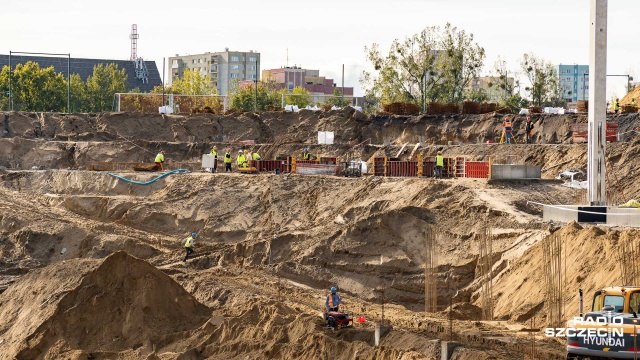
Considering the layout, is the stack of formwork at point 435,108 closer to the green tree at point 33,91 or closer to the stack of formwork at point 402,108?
the stack of formwork at point 402,108

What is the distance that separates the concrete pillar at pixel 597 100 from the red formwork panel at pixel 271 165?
56.4ft

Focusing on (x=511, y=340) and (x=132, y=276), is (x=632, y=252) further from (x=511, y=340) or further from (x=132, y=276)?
(x=132, y=276)

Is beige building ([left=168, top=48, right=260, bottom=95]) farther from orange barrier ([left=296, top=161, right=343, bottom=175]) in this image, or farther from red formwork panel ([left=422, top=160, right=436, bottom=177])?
red formwork panel ([left=422, top=160, right=436, bottom=177])

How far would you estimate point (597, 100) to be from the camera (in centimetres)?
2981

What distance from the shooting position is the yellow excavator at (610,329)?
16.8 m

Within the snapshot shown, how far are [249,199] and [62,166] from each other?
14.8 metres

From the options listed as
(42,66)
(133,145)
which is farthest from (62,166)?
(42,66)

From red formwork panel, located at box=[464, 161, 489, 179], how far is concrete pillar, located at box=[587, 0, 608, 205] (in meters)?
9.20

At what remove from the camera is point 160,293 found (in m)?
25.6

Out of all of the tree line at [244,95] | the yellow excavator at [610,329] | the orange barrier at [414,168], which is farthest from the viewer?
the tree line at [244,95]

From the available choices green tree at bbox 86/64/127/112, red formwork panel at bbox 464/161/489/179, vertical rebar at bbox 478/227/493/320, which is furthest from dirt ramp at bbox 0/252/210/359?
green tree at bbox 86/64/127/112

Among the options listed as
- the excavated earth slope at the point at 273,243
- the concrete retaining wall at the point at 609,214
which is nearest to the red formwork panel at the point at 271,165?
the excavated earth slope at the point at 273,243

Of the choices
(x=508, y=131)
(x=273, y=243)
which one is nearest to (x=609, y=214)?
(x=273, y=243)

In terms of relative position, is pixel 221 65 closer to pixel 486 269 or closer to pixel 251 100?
pixel 251 100
